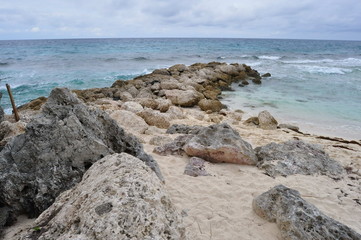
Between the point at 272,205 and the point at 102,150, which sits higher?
the point at 102,150

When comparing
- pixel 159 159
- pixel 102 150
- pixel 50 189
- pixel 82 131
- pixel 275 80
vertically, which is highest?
pixel 82 131

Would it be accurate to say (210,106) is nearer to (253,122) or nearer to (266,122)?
(253,122)

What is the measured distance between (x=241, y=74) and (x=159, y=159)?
1820 centimetres

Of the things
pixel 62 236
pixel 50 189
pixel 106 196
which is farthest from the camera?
pixel 50 189

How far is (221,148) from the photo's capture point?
5766mm

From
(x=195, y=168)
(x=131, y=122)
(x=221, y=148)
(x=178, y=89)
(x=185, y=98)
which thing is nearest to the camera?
(x=195, y=168)

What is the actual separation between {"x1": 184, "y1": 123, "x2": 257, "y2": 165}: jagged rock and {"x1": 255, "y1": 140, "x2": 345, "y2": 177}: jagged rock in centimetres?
36

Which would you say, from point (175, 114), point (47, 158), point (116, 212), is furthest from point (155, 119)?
point (116, 212)

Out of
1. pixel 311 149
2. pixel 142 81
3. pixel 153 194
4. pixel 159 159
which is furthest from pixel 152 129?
pixel 142 81

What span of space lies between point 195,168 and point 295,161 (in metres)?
2.30

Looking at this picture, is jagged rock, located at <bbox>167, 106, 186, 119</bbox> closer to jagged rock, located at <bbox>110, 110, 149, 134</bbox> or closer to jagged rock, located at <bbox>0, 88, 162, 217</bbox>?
jagged rock, located at <bbox>110, 110, 149, 134</bbox>

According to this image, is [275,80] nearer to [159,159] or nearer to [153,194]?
[159,159]

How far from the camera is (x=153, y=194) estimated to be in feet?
7.57

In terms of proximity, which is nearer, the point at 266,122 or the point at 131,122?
the point at 131,122
